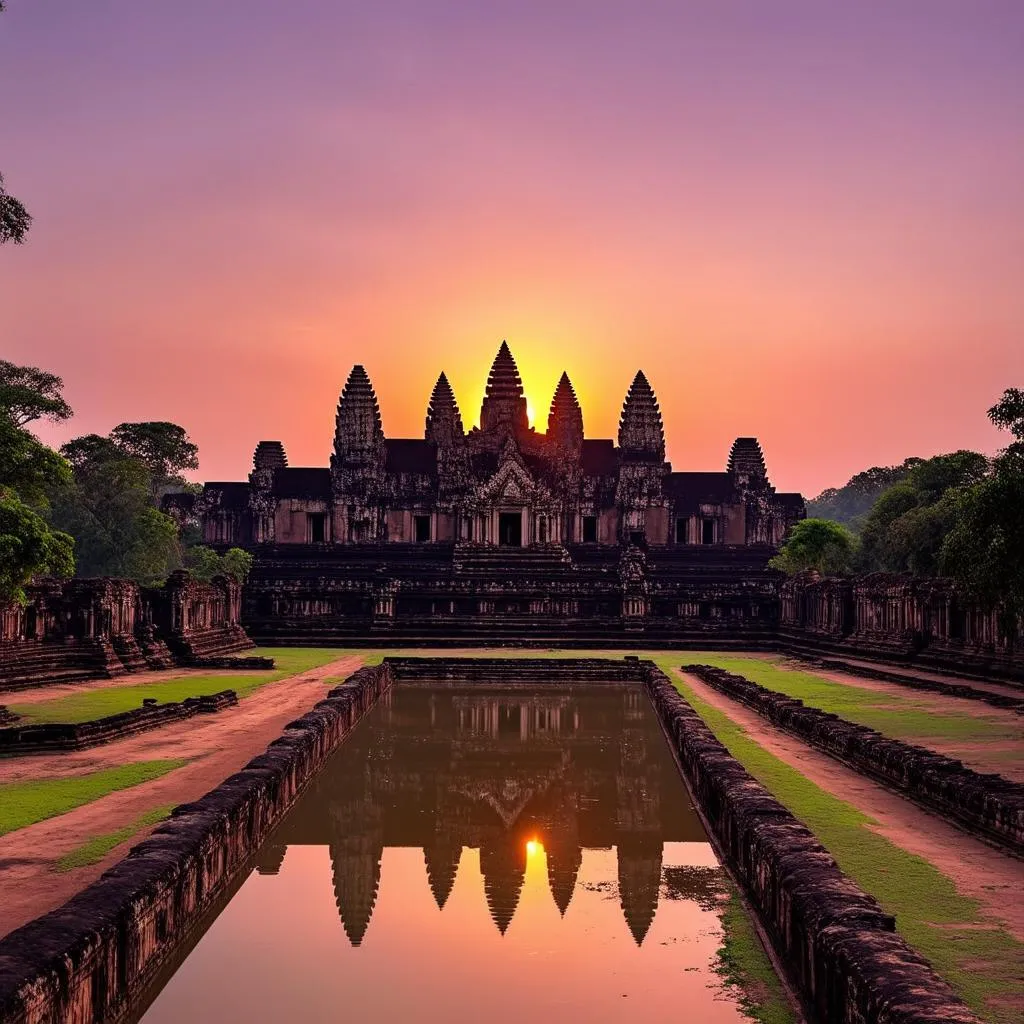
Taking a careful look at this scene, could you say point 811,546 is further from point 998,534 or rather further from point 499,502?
point 998,534

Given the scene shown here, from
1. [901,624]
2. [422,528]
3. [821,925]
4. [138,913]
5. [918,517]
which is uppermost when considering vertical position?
[422,528]

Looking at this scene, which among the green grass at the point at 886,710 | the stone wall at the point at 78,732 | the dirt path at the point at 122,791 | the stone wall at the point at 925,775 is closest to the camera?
the dirt path at the point at 122,791

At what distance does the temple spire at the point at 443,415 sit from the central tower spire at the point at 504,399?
12.6 feet

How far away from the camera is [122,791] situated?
13109 mm

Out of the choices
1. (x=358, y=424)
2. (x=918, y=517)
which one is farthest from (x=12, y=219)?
(x=358, y=424)

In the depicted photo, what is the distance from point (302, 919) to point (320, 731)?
7.22m

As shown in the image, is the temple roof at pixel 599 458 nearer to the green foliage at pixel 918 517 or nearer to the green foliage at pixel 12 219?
the green foliage at pixel 918 517

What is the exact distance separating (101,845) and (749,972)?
5569 mm

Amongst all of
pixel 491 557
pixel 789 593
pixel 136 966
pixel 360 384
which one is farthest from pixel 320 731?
pixel 360 384

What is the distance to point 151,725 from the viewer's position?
19.0 meters

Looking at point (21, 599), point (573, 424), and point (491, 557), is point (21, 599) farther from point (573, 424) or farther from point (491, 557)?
point (573, 424)

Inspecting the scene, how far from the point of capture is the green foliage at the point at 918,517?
1757 inches

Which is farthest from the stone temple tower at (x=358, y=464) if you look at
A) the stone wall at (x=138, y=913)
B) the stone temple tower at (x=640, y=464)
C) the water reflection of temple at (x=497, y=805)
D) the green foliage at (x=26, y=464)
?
the stone wall at (x=138, y=913)

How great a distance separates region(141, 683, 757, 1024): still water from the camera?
7.32m
